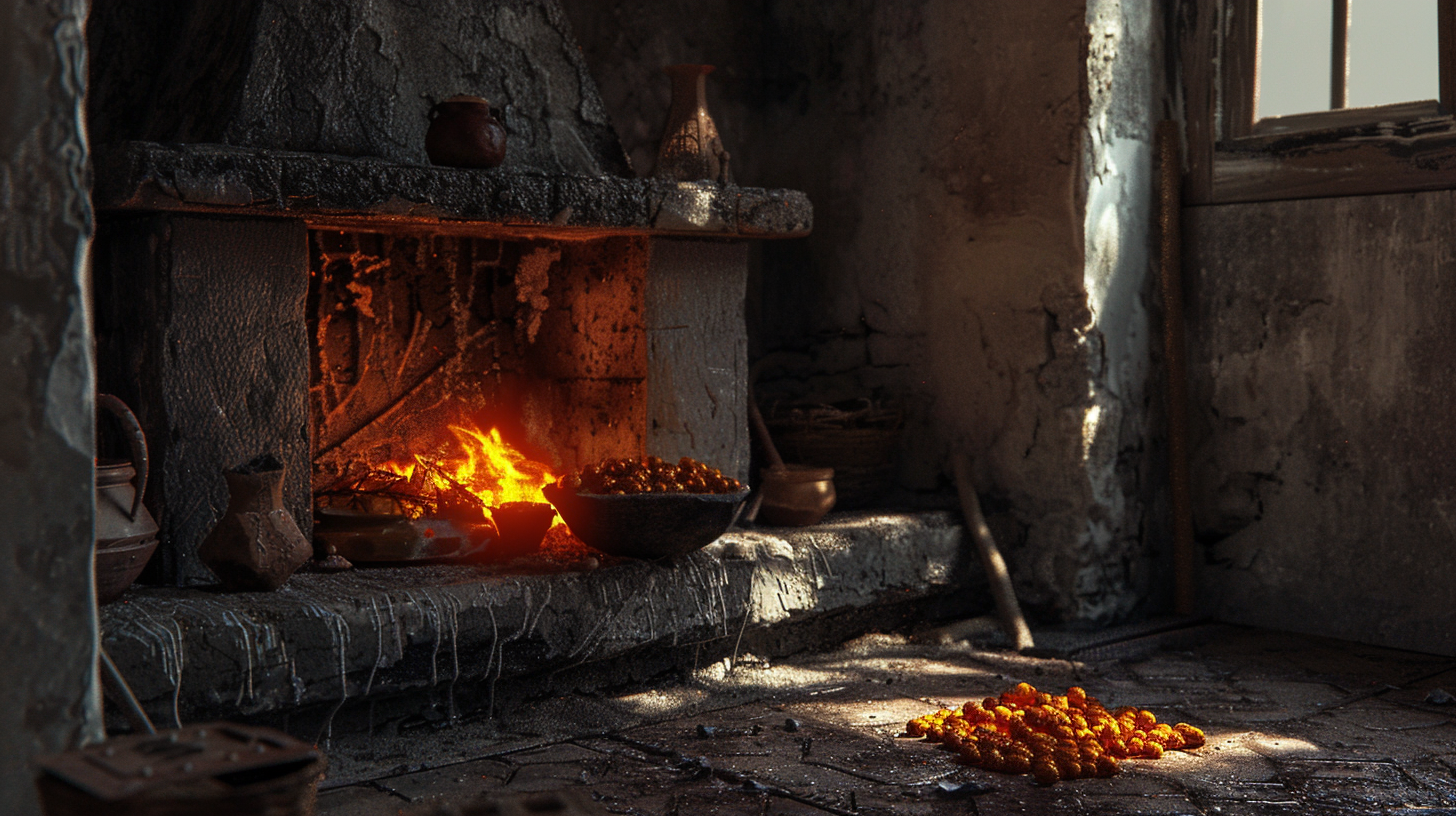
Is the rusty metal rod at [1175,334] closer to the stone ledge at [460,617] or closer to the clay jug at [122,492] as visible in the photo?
the stone ledge at [460,617]

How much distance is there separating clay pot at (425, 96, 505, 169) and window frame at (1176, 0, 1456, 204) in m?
2.70

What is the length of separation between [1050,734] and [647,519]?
1220mm

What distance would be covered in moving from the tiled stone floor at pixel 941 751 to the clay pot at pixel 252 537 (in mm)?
609

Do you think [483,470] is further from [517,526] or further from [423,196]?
[423,196]

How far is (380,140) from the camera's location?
362cm

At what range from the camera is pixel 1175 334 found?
15.4 feet

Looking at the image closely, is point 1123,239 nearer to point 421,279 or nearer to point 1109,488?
point 1109,488

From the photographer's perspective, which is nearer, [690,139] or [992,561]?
[690,139]

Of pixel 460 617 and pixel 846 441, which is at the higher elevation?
pixel 846 441

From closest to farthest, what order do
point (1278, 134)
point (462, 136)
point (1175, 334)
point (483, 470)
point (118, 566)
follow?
point (118, 566) < point (462, 136) < point (483, 470) < point (1278, 134) < point (1175, 334)

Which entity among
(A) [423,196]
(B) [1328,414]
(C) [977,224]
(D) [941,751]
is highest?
(C) [977,224]

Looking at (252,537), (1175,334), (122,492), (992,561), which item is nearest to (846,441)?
(992,561)

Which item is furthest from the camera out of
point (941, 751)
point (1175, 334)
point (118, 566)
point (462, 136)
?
point (1175, 334)

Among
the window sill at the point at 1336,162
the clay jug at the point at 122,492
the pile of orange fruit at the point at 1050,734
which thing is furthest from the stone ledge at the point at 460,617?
the window sill at the point at 1336,162
